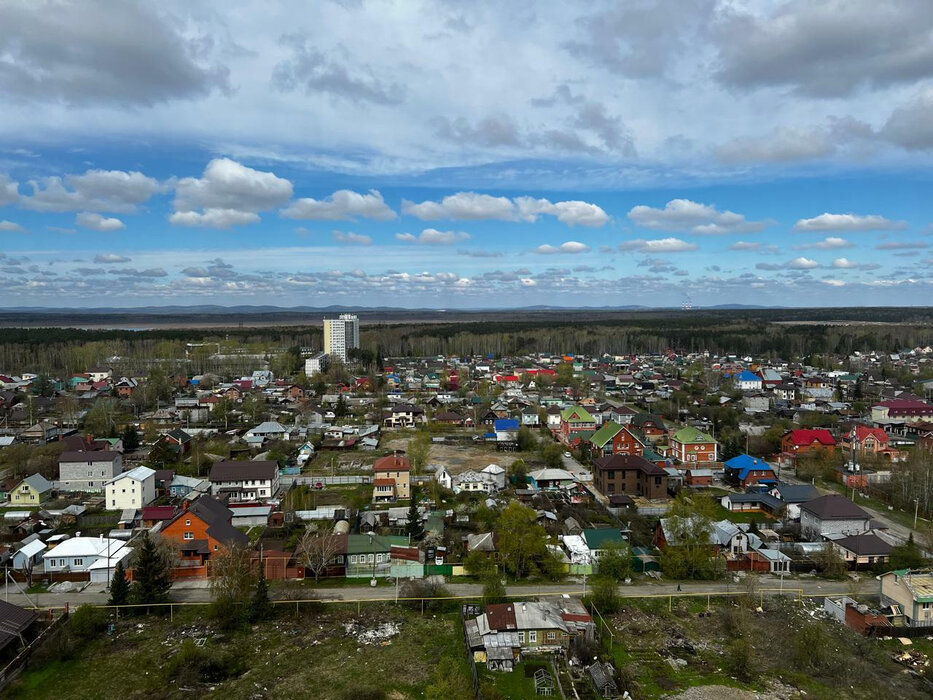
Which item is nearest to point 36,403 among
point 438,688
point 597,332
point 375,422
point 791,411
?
point 375,422

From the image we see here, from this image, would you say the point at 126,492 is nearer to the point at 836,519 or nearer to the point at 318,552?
the point at 318,552

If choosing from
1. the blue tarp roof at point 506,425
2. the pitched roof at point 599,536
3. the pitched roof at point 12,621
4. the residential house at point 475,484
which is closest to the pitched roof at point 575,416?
the blue tarp roof at point 506,425

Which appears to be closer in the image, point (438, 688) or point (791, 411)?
point (438, 688)

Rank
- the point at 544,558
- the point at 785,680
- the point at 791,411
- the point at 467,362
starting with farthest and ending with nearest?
1. the point at 467,362
2. the point at 791,411
3. the point at 544,558
4. the point at 785,680

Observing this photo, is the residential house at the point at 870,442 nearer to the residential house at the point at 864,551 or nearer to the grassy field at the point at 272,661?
the residential house at the point at 864,551

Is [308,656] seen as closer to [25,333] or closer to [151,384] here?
[151,384]

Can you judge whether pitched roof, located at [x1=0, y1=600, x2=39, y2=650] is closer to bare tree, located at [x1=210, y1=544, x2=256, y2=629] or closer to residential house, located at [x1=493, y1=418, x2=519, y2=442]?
bare tree, located at [x1=210, y1=544, x2=256, y2=629]
